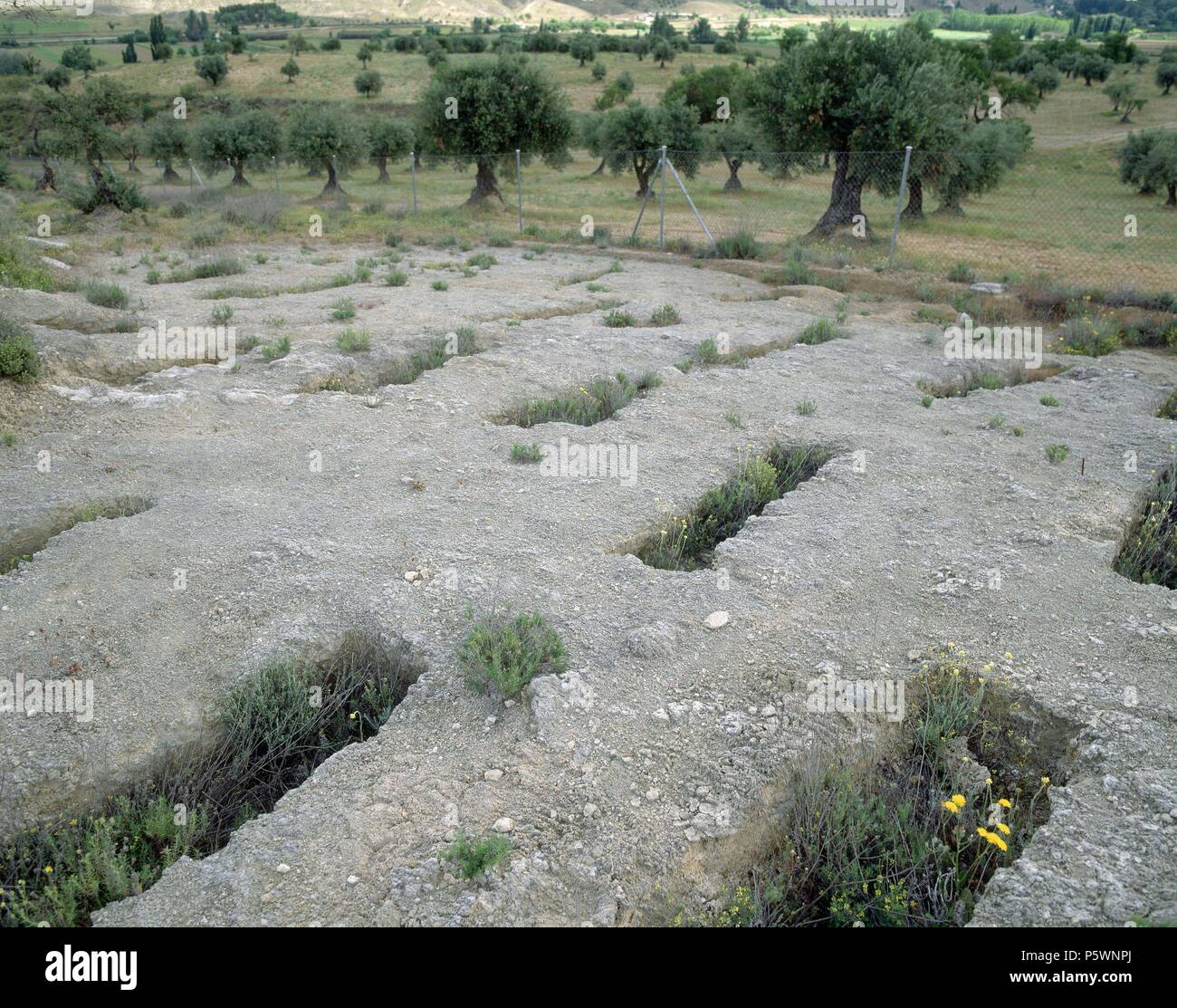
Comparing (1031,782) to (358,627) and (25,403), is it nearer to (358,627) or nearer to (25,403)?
(358,627)

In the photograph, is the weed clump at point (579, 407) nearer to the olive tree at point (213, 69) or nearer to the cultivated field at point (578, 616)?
the cultivated field at point (578, 616)

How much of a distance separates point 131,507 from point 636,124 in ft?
90.5

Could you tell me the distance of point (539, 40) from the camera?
64.8 metres

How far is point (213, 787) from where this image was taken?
415cm

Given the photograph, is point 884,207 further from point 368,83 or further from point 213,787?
point 368,83

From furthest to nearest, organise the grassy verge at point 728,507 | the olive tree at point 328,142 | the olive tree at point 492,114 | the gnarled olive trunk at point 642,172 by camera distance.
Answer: the olive tree at point 328,142 → the gnarled olive trunk at point 642,172 → the olive tree at point 492,114 → the grassy verge at point 728,507

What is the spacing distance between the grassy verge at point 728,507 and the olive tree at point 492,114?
67.0 feet

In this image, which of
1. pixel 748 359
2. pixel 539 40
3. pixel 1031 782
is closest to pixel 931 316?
pixel 748 359

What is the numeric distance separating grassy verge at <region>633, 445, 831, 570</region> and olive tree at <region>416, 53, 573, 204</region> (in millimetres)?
20419

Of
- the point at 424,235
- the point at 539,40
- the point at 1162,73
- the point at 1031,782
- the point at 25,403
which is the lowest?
the point at 1031,782

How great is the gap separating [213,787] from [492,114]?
81.6ft

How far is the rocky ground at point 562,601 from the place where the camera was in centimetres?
359

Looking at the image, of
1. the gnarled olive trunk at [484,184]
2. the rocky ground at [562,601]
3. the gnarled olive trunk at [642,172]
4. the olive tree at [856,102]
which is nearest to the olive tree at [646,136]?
the gnarled olive trunk at [642,172]
